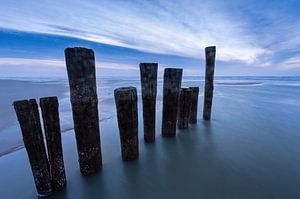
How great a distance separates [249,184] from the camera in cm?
295

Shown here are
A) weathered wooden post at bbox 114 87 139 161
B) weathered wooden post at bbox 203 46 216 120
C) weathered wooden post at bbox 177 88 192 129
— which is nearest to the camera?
weathered wooden post at bbox 114 87 139 161

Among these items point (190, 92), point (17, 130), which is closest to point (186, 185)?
point (190, 92)

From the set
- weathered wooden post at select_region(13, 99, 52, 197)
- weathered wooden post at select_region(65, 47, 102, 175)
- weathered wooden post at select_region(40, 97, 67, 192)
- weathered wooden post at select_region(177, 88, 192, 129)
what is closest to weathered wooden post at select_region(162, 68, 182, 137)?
weathered wooden post at select_region(177, 88, 192, 129)

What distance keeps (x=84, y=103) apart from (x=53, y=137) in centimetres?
69

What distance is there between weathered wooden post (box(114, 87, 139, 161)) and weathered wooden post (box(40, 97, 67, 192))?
1.12 meters

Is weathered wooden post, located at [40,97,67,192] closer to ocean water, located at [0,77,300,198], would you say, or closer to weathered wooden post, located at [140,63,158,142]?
ocean water, located at [0,77,300,198]

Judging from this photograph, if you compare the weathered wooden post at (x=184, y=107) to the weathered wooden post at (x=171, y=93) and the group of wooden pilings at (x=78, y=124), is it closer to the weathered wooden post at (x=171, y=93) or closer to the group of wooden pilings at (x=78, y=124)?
the weathered wooden post at (x=171, y=93)

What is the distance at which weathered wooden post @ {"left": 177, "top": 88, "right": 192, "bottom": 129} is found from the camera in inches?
205

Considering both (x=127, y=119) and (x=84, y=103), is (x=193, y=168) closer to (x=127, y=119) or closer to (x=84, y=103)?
(x=127, y=119)

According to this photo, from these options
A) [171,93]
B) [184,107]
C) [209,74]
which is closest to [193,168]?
[171,93]

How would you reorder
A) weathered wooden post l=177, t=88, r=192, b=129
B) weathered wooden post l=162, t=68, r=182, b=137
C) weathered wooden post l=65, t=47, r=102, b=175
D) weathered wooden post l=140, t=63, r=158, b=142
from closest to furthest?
weathered wooden post l=65, t=47, r=102, b=175, weathered wooden post l=140, t=63, r=158, b=142, weathered wooden post l=162, t=68, r=182, b=137, weathered wooden post l=177, t=88, r=192, b=129

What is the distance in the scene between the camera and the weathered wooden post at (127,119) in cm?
344

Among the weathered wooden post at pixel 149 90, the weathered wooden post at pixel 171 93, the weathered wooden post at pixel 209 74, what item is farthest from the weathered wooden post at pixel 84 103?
the weathered wooden post at pixel 209 74

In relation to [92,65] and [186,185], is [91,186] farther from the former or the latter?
[92,65]
